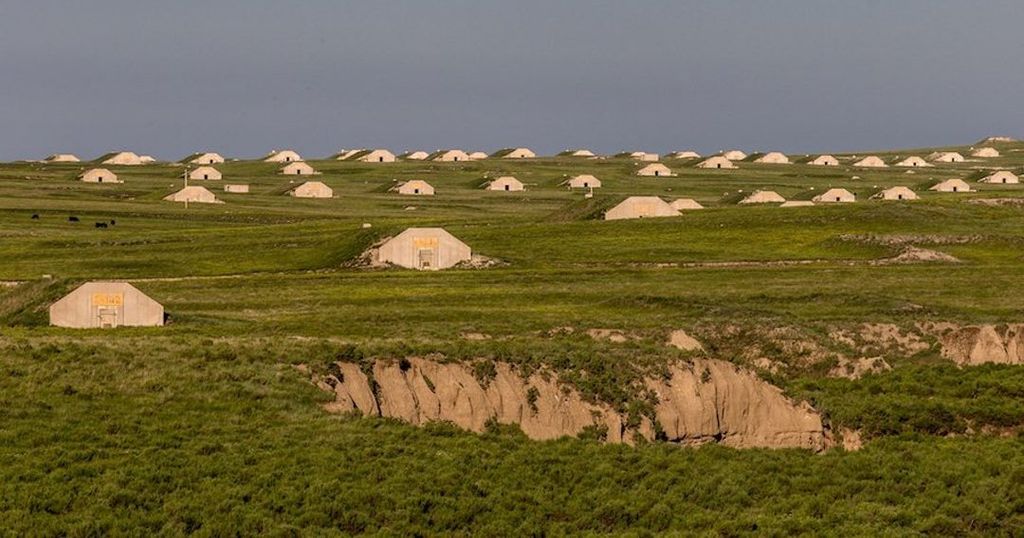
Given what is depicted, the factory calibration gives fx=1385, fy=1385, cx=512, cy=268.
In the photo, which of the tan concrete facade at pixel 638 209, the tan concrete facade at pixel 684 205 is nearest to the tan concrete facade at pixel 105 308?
the tan concrete facade at pixel 638 209

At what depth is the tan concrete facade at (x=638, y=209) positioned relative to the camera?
134 meters

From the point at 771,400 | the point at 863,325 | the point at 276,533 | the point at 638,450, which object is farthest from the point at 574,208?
the point at 276,533

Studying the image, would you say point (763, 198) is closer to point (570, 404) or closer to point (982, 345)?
point (982, 345)

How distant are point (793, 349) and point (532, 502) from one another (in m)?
27.1

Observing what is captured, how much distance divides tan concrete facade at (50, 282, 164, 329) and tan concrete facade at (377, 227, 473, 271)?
1402 inches

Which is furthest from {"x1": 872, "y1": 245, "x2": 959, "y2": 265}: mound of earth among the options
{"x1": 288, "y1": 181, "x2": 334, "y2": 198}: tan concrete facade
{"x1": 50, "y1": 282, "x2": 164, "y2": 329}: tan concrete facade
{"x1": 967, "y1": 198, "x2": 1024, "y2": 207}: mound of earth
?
{"x1": 288, "y1": 181, "x2": 334, "y2": 198}: tan concrete facade

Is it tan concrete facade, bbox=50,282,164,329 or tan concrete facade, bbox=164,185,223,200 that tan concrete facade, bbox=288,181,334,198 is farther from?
tan concrete facade, bbox=50,282,164,329

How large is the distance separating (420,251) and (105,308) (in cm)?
3687

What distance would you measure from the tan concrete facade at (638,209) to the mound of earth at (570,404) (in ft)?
280

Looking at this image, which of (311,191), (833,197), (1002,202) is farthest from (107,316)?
(311,191)

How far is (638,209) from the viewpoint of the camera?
134750 millimetres

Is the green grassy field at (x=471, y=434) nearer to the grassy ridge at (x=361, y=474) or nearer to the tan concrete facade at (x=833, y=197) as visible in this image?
the grassy ridge at (x=361, y=474)

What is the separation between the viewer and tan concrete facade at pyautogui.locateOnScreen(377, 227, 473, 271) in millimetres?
95875

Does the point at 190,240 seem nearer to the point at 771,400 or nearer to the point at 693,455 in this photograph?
the point at 771,400
